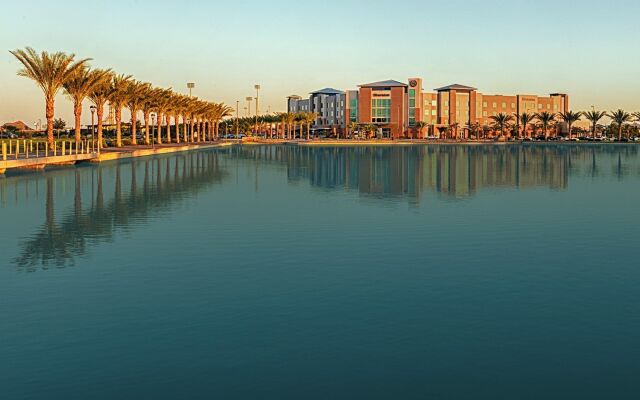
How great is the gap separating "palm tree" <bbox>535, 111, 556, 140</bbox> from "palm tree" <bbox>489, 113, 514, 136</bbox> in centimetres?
632

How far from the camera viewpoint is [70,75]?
5219cm

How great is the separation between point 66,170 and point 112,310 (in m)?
34.7

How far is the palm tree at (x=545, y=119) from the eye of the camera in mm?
156375

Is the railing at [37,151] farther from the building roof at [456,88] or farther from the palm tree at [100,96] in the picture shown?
the building roof at [456,88]

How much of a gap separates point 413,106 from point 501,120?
2003cm

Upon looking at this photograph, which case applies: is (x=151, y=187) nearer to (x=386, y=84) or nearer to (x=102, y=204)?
(x=102, y=204)

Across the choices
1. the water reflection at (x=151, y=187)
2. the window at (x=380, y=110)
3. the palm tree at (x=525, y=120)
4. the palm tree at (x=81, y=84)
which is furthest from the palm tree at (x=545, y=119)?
the palm tree at (x=81, y=84)

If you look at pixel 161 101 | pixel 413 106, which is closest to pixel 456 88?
pixel 413 106

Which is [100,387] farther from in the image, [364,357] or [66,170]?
[66,170]

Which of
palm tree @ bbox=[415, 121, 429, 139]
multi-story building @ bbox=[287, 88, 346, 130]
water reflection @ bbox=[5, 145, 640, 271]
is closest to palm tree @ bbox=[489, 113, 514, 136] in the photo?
palm tree @ bbox=[415, 121, 429, 139]

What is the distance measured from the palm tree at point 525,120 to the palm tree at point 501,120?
321cm

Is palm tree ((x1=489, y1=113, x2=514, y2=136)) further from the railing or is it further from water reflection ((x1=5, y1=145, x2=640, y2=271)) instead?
the railing

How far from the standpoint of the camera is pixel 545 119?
6156 inches

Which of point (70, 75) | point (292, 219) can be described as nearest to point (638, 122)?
point (70, 75)
